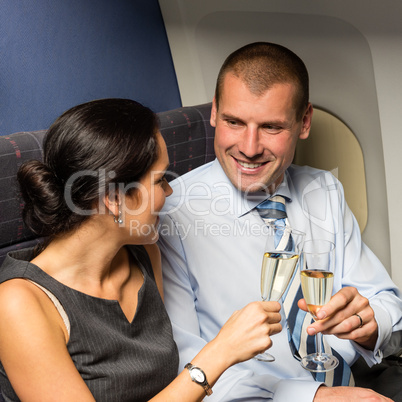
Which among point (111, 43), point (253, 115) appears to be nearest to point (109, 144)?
point (253, 115)

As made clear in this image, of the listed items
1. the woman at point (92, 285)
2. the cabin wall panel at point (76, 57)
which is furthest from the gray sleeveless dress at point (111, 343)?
the cabin wall panel at point (76, 57)

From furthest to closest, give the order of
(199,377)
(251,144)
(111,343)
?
(251,144)
(111,343)
(199,377)

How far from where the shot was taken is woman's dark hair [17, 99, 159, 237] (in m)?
1.11

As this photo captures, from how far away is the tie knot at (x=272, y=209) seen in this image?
1.58m

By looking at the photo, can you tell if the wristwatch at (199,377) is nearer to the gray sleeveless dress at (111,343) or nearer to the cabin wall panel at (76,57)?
the gray sleeveless dress at (111,343)

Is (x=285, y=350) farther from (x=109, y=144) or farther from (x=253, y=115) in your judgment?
(x=109, y=144)

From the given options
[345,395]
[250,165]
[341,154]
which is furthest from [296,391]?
[341,154]

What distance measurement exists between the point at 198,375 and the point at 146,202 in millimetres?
371

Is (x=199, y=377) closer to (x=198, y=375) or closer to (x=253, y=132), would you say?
(x=198, y=375)

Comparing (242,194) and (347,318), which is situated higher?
(242,194)

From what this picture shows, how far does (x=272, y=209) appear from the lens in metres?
1.59

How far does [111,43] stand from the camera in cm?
206

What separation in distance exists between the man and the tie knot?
0.02m

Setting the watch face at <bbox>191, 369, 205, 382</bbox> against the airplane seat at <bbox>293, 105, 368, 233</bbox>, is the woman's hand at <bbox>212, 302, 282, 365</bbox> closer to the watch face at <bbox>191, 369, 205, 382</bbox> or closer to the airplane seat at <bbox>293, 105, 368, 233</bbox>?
the watch face at <bbox>191, 369, 205, 382</bbox>
